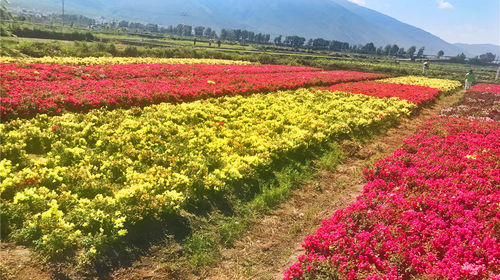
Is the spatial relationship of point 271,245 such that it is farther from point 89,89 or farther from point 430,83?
point 430,83

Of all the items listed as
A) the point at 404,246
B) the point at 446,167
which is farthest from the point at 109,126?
the point at 446,167

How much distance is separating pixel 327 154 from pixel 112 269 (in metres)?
8.76

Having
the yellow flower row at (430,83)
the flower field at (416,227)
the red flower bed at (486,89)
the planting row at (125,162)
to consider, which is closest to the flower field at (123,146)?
the planting row at (125,162)

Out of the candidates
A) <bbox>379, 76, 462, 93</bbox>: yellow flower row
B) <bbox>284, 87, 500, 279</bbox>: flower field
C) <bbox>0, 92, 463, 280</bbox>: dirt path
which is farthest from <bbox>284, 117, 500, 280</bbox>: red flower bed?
<bbox>379, 76, 462, 93</bbox>: yellow flower row

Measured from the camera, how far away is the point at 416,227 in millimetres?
6750

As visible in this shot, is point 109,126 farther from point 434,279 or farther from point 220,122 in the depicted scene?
point 434,279

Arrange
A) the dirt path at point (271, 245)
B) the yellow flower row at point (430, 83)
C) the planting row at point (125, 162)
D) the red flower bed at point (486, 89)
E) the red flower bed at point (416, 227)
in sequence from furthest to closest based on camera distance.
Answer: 1. the red flower bed at point (486, 89)
2. the yellow flower row at point (430, 83)
3. the planting row at point (125, 162)
4. the red flower bed at point (416, 227)
5. the dirt path at point (271, 245)

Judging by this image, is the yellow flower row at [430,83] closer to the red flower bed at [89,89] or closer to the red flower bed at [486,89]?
the red flower bed at [486,89]

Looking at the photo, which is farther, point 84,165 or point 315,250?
point 84,165

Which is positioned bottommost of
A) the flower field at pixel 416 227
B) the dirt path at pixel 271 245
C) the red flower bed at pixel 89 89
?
the dirt path at pixel 271 245

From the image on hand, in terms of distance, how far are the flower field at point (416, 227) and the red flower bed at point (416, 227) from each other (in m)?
0.02

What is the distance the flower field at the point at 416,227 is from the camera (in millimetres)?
5684

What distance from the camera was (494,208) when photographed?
752 cm

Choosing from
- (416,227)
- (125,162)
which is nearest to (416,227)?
(416,227)
